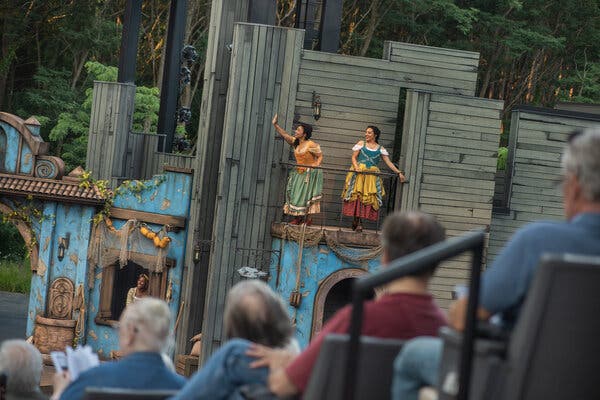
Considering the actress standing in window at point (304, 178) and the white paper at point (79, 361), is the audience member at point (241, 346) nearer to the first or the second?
the white paper at point (79, 361)

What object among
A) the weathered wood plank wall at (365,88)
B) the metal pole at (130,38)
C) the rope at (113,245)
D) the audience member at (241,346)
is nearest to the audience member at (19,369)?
the audience member at (241,346)

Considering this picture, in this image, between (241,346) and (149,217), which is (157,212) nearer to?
(149,217)

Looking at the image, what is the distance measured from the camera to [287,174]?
1858 centimetres

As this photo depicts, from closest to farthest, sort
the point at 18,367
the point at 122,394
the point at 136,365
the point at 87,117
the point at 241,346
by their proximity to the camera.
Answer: the point at 241,346
the point at 122,394
the point at 136,365
the point at 18,367
the point at 87,117

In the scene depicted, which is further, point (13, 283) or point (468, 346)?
point (13, 283)

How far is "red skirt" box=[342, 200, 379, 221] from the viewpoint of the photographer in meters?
18.5

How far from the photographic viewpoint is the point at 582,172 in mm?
3775

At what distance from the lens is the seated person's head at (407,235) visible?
4250 millimetres

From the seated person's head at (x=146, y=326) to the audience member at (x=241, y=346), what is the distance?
14.2 inches

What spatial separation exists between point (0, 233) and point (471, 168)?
20965 mm

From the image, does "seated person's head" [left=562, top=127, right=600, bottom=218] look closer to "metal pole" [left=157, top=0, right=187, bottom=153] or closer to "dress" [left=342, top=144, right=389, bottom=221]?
"dress" [left=342, top=144, right=389, bottom=221]

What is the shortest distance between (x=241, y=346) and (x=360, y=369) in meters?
0.62

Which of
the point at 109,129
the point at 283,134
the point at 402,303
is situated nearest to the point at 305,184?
the point at 283,134

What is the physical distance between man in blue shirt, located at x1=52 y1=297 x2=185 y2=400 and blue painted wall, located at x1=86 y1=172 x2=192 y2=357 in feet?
52.4
